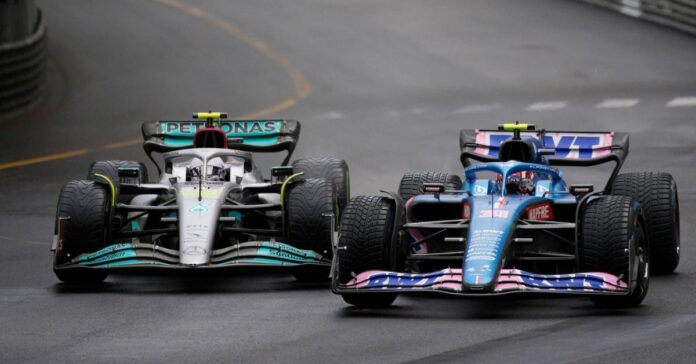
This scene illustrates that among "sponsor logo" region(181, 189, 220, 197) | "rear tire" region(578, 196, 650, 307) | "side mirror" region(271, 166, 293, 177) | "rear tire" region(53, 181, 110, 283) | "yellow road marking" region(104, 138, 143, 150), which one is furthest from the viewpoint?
"yellow road marking" region(104, 138, 143, 150)

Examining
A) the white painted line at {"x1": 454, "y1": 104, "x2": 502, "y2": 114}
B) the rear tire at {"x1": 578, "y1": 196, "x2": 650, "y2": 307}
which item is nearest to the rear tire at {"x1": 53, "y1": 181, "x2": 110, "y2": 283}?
the rear tire at {"x1": 578, "y1": 196, "x2": 650, "y2": 307}

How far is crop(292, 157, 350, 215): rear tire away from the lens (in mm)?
20047

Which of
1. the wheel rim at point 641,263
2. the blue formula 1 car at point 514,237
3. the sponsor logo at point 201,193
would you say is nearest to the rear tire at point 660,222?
the blue formula 1 car at point 514,237

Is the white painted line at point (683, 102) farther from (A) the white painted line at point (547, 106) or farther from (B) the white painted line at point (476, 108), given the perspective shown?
(B) the white painted line at point (476, 108)

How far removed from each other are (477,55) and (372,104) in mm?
6625

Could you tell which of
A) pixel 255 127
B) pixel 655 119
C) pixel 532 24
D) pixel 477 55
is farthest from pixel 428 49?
pixel 255 127

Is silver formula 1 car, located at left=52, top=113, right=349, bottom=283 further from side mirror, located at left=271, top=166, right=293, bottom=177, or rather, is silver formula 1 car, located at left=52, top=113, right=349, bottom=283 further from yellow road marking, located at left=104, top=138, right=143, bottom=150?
Answer: yellow road marking, located at left=104, top=138, right=143, bottom=150

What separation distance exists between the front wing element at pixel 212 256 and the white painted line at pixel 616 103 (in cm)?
1877

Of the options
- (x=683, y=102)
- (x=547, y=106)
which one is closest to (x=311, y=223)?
(x=547, y=106)

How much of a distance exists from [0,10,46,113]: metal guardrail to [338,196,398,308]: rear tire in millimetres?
19438

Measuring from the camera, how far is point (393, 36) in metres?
43.8

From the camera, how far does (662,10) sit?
45.6m

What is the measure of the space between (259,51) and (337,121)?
362 inches

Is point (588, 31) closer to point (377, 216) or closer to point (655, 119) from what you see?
point (655, 119)
